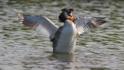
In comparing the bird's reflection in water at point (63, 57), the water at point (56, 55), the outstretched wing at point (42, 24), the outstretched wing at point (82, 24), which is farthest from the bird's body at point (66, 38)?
the outstretched wing at point (82, 24)

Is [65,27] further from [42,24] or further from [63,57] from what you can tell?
[42,24]

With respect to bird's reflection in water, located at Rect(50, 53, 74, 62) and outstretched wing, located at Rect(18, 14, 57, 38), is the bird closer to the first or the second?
outstretched wing, located at Rect(18, 14, 57, 38)

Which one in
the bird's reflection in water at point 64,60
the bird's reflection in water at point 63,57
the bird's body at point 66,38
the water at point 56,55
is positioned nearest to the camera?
the bird's reflection in water at point 64,60

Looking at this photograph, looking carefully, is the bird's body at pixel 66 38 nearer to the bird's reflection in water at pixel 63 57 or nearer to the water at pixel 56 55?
the bird's reflection in water at pixel 63 57

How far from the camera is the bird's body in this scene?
13.4 meters

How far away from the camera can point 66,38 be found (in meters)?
13.5

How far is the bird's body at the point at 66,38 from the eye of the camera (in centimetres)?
1345

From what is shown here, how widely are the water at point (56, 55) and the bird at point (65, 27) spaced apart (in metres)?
0.26

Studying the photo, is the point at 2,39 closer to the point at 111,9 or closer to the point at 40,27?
the point at 40,27

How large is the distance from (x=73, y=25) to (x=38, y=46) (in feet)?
4.91

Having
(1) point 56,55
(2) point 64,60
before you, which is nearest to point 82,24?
(1) point 56,55

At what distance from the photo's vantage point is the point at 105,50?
14000mm

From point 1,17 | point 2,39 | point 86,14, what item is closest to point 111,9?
point 86,14

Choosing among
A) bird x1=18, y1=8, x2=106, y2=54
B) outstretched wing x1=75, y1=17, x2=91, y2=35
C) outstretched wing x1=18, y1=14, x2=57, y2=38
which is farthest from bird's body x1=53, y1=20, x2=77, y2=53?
outstretched wing x1=75, y1=17, x2=91, y2=35
